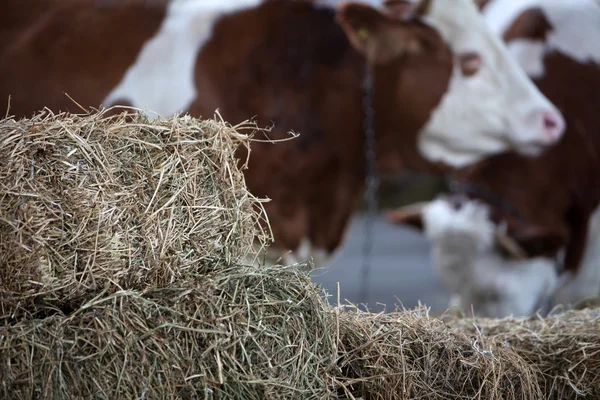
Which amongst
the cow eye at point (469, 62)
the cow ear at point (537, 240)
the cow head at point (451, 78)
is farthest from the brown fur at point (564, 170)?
the cow eye at point (469, 62)

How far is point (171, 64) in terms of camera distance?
3369mm

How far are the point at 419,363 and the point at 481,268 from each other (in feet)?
8.24

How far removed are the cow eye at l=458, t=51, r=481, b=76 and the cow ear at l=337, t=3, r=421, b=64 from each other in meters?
0.23

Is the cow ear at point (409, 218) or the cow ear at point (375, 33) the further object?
the cow ear at point (409, 218)

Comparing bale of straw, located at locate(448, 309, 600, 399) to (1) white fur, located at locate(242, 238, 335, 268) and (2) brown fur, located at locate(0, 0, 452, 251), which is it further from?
(2) brown fur, located at locate(0, 0, 452, 251)

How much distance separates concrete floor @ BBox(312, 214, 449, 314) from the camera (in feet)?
24.3

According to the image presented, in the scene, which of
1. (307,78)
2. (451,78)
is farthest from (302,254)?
(451,78)

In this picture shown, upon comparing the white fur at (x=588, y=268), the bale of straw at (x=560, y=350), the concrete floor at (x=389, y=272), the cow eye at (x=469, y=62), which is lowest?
the concrete floor at (x=389, y=272)

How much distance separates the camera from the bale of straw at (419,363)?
1.82 meters

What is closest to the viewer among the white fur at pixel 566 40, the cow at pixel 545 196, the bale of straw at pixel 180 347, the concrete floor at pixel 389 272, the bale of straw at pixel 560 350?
the bale of straw at pixel 180 347

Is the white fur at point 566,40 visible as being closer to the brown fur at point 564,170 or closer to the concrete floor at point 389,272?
the brown fur at point 564,170

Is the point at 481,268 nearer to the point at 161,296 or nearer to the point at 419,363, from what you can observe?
the point at 419,363

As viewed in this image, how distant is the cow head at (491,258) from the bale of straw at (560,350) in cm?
181

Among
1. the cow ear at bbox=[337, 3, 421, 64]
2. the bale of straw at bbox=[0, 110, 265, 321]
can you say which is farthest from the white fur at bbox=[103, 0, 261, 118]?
the bale of straw at bbox=[0, 110, 265, 321]
